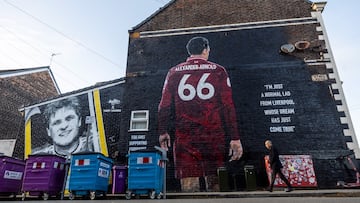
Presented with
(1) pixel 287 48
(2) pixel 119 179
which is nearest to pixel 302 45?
(1) pixel 287 48

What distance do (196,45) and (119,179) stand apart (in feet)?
23.0

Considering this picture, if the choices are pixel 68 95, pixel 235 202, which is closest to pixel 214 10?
pixel 68 95

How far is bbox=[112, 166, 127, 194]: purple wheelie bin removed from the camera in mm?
9062

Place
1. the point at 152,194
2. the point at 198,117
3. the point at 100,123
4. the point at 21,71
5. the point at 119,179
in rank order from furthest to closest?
the point at 21,71, the point at 100,123, the point at 198,117, the point at 119,179, the point at 152,194

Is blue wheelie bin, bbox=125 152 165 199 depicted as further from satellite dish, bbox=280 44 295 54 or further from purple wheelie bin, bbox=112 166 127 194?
satellite dish, bbox=280 44 295 54

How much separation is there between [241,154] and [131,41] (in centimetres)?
776

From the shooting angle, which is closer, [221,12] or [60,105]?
[221,12]

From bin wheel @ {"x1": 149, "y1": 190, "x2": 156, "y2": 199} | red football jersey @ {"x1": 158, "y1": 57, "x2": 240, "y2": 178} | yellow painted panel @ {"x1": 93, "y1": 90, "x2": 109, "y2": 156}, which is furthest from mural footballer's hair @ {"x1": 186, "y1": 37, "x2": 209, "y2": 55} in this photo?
bin wheel @ {"x1": 149, "y1": 190, "x2": 156, "y2": 199}

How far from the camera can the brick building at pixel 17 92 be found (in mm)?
17938

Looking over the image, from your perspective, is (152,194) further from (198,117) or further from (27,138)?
(27,138)

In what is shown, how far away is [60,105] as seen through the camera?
1362cm

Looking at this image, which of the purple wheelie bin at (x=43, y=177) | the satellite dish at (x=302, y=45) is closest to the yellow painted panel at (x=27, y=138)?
the purple wheelie bin at (x=43, y=177)

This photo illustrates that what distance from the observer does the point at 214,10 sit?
13180 mm

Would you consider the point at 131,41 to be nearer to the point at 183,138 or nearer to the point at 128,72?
the point at 128,72
